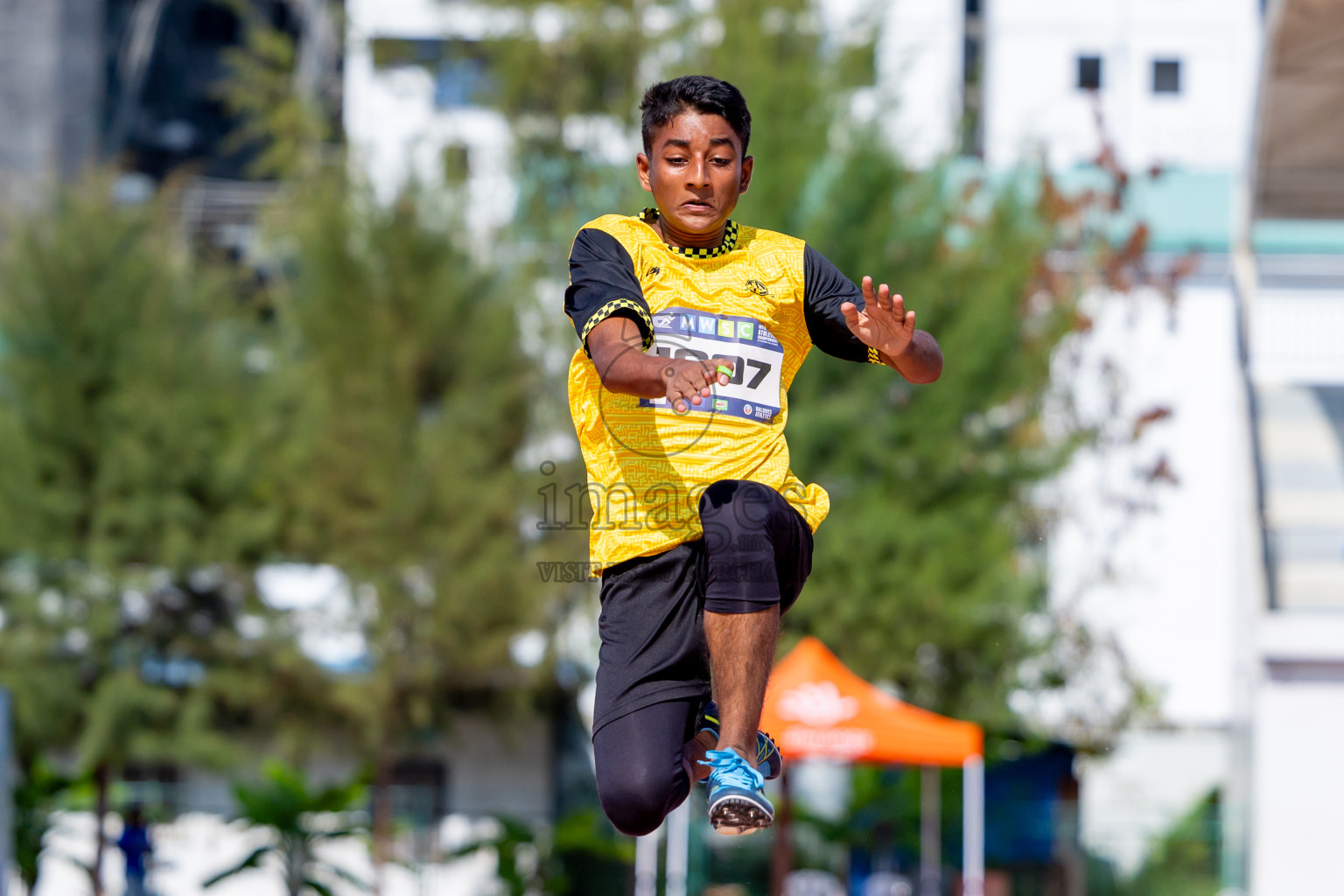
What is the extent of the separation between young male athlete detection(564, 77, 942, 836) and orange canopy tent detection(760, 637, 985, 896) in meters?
7.94

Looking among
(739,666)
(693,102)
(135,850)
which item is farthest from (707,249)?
(135,850)

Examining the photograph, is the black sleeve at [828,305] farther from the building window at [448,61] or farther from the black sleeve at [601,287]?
the building window at [448,61]

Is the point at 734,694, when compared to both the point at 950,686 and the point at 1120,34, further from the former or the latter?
the point at 1120,34

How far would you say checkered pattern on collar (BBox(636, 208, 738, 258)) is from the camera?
3648mm

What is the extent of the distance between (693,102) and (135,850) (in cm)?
1436

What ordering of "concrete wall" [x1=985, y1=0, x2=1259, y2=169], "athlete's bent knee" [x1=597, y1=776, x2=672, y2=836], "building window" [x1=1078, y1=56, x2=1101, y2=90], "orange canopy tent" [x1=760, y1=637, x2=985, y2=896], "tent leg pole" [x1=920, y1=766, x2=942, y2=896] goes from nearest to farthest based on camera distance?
1. "athlete's bent knee" [x1=597, y1=776, x2=672, y2=836]
2. "orange canopy tent" [x1=760, y1=637, x2=985, y2=896]
3. "tent leg pole" [x1=920, y1=766, x2=942, y2=896]
4. "concrete wall" [x1=985, y1=0, x2=1259, y2=169]
5. "building window" [x1=1078, y1=56, x2=1101, y2=90]

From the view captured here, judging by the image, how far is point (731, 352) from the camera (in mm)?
3543

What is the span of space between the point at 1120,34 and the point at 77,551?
70.4 ft

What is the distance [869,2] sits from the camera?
740 inches

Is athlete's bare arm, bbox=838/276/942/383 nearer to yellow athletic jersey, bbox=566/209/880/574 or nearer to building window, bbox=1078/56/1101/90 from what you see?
yellow athletic jersey, bbox=566/209/880/574

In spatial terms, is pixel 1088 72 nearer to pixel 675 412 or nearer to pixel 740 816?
pixel 675 412

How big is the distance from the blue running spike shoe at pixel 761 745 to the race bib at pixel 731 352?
2.34 feet

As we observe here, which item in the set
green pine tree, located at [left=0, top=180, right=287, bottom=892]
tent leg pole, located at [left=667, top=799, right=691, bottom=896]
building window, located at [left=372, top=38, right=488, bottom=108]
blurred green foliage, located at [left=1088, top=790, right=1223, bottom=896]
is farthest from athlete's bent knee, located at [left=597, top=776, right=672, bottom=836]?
building window, located at [left=372, top=38, right=488, bottom=108]

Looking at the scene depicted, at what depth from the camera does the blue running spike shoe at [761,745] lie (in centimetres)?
362
